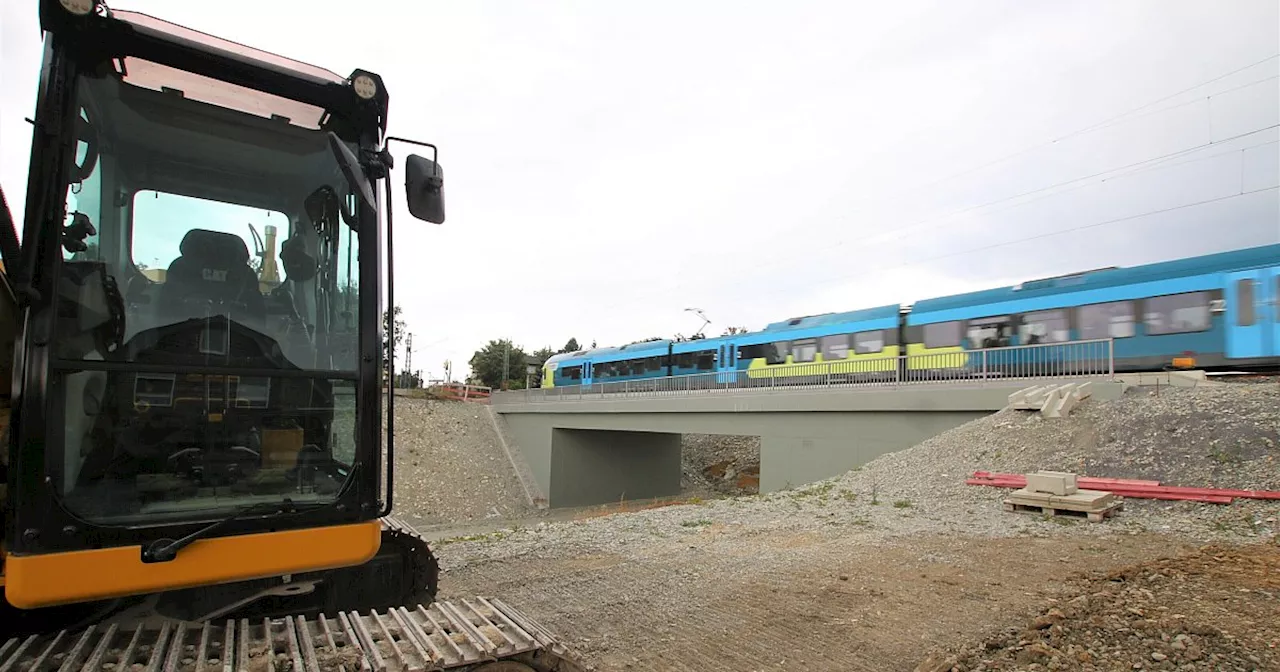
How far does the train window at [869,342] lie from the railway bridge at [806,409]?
252 cm

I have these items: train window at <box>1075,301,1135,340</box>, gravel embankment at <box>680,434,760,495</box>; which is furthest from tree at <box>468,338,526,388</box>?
train window at <box>1075,301,1135,340</box>

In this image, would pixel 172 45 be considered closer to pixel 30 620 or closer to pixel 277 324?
pixel 277 324

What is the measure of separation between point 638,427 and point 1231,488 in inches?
685

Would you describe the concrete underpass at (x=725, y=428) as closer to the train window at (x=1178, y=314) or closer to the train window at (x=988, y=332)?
the train window at (x=1178, y=314)

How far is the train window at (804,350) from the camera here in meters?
24.8

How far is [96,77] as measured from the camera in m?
2.63

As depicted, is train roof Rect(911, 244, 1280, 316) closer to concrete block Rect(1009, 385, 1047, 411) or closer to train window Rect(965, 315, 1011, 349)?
train window Rect(965, 315, 1011, 349)

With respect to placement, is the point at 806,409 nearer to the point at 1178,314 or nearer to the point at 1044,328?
the point at 1044,328

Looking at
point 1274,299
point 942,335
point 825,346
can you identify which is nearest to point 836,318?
point 825,346

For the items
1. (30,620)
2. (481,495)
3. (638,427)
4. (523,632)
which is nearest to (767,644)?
(523,632)

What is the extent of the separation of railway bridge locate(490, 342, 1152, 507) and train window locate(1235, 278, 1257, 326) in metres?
3.29

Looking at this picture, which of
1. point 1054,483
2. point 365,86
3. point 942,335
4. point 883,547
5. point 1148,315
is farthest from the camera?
point 942,335

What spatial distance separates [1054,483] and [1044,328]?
33.6ft

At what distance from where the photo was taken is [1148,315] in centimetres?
1706
